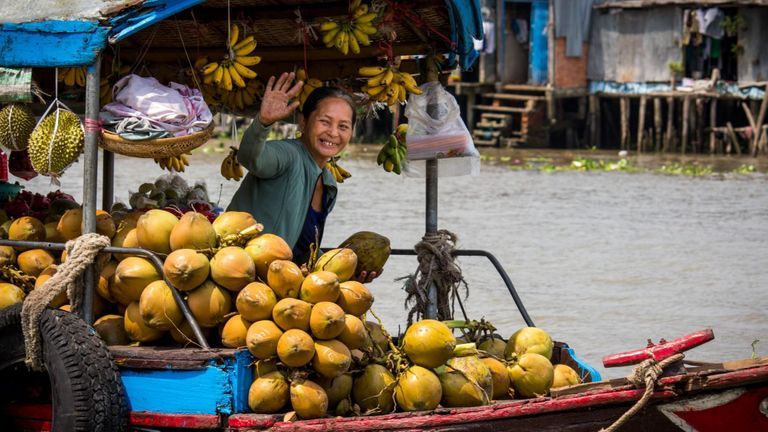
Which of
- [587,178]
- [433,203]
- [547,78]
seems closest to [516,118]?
[547,78]

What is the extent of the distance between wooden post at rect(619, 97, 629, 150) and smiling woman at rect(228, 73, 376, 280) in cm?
2142

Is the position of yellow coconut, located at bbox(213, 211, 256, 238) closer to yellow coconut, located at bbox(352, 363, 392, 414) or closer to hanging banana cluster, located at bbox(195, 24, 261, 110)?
hanging banana cluster, located at bbox(195, 24, 261, 110)

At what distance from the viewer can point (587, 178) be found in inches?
773

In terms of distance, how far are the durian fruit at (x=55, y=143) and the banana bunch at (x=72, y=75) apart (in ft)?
1.53

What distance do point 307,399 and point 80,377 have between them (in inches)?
30.2

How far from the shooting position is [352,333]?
4008 mm

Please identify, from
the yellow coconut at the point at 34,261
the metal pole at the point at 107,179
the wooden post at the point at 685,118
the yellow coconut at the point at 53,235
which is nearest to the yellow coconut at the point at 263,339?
the yellow coconut at the point at 34,261

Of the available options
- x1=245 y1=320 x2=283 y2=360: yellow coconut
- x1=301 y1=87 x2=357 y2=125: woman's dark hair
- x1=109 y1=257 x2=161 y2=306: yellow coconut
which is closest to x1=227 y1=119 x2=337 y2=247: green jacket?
x1=301 y1=87 x2=357 y2=125: woman's dark hair

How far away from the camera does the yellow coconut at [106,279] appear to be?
4.30 m

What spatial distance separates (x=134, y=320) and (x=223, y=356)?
430 millimetres

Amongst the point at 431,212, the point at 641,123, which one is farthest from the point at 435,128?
the point at 641,123

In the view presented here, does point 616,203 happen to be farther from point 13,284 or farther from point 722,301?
point 13,284

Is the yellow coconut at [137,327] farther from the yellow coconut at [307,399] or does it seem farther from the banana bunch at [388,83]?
the banana bunch at [388,83]

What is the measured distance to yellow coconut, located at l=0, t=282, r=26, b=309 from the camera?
14.6ft
